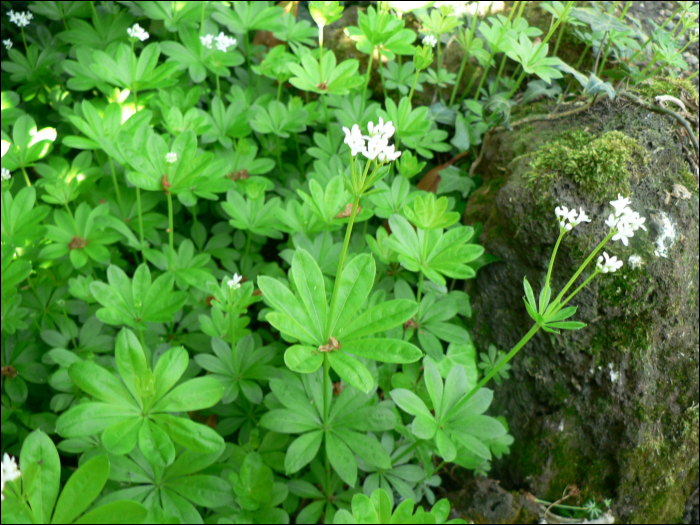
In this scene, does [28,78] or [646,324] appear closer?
[646,324]

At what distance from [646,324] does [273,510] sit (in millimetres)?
1744

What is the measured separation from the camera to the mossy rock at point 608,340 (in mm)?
2166

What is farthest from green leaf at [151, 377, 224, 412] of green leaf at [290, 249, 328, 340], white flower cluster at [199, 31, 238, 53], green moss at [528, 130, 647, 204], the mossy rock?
white flower cluster at [199, 31, 238, 53]

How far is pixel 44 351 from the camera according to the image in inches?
85.0

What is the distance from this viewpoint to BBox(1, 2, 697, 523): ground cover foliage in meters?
1.49

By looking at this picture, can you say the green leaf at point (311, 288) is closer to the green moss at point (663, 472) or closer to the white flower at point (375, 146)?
the white flower at point (375, 146)

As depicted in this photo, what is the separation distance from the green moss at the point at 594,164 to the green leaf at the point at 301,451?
146 centimetres

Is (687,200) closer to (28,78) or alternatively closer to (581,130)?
(581,130)

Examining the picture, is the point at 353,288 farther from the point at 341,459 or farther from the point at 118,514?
the point at 118,514

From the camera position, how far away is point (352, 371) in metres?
1.43

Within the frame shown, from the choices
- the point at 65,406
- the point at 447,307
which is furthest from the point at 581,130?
the point at 65,406

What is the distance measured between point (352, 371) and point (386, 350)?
0.12 m

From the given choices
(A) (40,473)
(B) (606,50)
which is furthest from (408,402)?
(B) (606,50)

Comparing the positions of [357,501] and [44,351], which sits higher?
[357,501]
